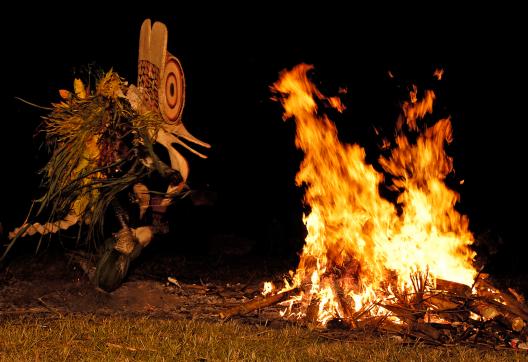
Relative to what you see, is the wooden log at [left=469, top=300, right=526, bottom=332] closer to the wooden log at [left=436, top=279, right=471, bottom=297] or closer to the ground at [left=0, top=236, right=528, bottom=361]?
the wooden log at [left=436, top=279, right=471, bottom=297]

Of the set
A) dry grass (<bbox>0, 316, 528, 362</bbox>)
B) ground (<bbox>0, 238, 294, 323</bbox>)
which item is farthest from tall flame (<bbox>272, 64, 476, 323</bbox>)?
dry grass (<bbox>0, 316, 528, 362</bbox>)

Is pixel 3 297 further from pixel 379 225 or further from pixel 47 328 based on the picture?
pixel 379 225

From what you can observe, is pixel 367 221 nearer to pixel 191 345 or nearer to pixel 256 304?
pixel 256 304

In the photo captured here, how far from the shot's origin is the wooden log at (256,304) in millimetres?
7660

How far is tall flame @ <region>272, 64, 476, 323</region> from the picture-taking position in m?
7.96

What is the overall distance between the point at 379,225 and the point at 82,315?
323 centimetres

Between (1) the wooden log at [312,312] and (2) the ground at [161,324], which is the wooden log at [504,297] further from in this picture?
(1) the wooden log at [312,312]

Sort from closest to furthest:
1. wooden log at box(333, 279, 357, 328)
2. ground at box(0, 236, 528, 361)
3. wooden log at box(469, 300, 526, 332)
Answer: ground at box(0, 236, 528, 361)
wooden log at box(469, 300, 526, 332)
wooden log at box(333, 279, 357, 328)

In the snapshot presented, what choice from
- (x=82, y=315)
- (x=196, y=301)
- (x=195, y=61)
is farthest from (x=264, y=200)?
(x=82, y=315)

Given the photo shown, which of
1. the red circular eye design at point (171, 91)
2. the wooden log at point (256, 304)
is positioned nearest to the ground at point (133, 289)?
the wooden log at point (256, 304)

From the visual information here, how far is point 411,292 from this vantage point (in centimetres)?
788

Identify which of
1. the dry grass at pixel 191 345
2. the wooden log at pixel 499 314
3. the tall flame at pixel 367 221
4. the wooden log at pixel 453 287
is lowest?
the dry grass at pixel 191 345

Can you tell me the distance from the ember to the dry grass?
74 cm

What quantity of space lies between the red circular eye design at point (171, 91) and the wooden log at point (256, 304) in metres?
2.24
